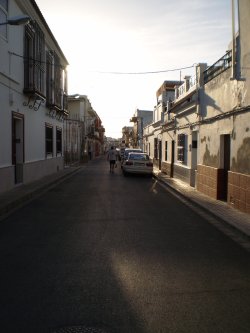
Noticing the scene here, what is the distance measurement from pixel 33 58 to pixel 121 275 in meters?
14.1

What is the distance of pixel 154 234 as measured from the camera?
8250mm

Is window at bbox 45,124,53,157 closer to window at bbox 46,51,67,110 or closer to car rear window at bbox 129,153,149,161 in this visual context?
window at bbox 46,51,67,110

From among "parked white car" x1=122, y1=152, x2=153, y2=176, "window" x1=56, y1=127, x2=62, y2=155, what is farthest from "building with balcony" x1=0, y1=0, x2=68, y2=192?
"parked white car" x1=122, y1=152, x2=153, y2=176

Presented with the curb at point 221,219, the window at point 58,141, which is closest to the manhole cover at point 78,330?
the curb at point 221,219

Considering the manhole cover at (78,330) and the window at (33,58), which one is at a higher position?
the window at (33,58)

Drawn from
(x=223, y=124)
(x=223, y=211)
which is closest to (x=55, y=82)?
(x=223, y=124)

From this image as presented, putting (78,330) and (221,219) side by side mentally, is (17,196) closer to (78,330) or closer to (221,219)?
(221,219)

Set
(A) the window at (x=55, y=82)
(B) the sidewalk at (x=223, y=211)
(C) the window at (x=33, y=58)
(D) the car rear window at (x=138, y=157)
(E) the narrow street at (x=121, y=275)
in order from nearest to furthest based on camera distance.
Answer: (E) the narrow street at (x=121, y=275), (B) the sidewalk at (x=223, y=211), (C) the window at (x=33, y=58), (A) the window at (x=55, y=82), (D) the car rear window at (x=138, y=157)

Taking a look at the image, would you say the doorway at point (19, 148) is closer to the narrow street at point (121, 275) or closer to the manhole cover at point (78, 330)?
the narrow street at point (121, 275)

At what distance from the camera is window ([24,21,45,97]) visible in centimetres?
1714

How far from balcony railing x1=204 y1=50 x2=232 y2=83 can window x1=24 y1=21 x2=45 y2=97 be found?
6.72 metres

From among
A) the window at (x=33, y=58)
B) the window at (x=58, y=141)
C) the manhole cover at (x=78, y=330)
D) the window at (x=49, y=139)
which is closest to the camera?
the manhole cover at (x=78, y=330)

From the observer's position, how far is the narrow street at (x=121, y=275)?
413 centimetres

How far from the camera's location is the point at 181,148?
20.8 m
